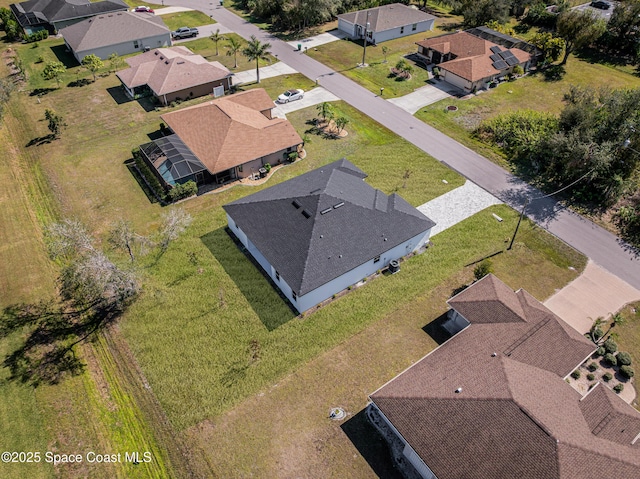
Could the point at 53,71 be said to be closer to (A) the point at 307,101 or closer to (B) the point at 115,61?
(B) the point at 115,61

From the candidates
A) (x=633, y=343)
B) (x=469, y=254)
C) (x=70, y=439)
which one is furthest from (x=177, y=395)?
(x=633, y=343)

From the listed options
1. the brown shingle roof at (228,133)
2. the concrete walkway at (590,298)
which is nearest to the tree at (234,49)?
the brown shingle roof at (228,133)

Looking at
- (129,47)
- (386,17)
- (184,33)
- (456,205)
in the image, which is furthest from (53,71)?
(456,205)

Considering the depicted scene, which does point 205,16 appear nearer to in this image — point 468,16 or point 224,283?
point 468,16

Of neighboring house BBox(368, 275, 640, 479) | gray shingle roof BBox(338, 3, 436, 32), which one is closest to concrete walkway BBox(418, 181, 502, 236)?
neighboring house BBox(368, 275, 640, 479)

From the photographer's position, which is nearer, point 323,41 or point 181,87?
point 181,87

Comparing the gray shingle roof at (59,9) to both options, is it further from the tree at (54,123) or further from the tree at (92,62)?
the tree at (54,123)
